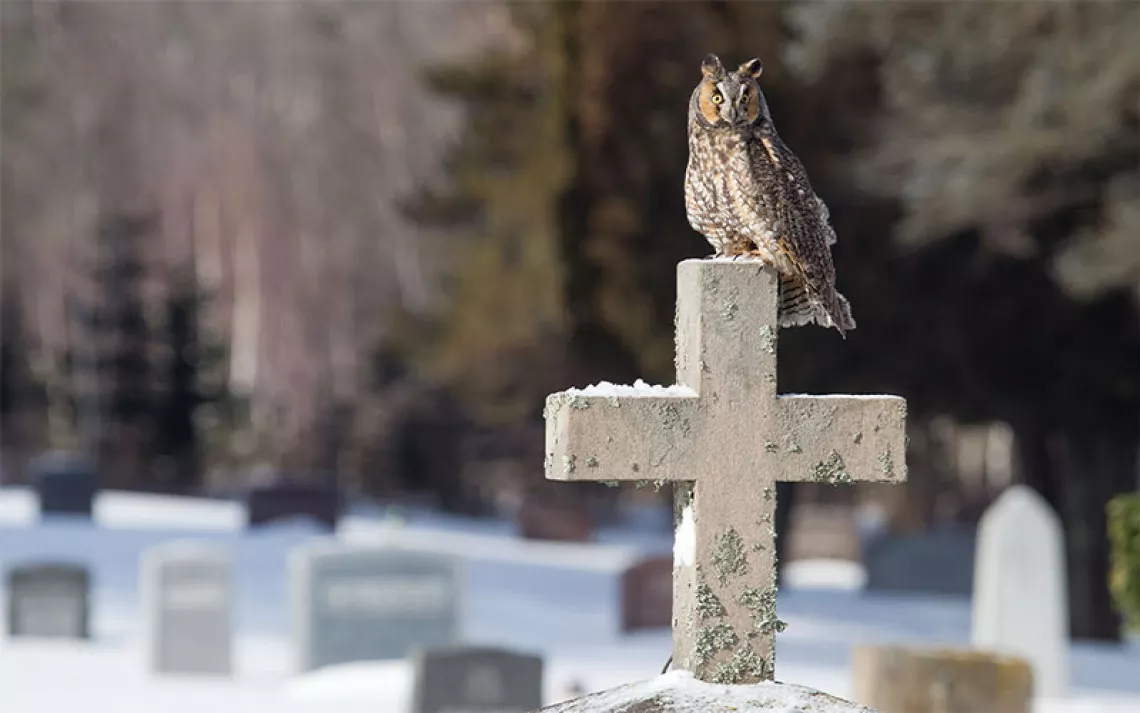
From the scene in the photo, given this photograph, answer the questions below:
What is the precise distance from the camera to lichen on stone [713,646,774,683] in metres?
4.41

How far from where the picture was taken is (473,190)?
2998cm

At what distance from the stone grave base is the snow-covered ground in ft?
26.1

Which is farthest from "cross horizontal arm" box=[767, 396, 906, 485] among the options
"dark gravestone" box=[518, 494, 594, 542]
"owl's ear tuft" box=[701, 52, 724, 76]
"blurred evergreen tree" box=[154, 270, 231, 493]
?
"blurred evergreen tree" box=[154, 270, 231, 493]

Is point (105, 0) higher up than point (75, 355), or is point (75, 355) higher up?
point (105, 0)

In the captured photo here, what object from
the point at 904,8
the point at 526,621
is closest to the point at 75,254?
the point at 526,621

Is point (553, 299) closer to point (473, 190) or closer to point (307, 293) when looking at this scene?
point (473, 190)

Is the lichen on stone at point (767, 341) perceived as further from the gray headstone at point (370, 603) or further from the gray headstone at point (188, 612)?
the gray headstone at point (188, 612)

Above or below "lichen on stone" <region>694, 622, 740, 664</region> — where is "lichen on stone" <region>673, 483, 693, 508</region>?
above

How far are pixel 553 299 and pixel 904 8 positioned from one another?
36.0 ft

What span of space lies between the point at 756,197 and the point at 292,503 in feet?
79.6

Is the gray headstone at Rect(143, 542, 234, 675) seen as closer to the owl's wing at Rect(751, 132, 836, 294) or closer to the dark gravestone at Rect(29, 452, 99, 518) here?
the dark gravestone at Rect(29, 452, 99, 518)

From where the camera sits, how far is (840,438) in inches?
177

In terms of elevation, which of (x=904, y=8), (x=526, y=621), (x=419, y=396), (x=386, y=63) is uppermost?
(x=386, y=63)

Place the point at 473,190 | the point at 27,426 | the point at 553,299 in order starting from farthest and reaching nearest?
the point at 27,426, the point at 473,190, the point at 553,299
